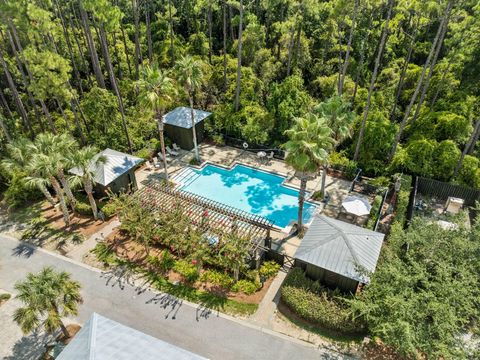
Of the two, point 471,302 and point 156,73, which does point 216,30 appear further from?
point 471,302

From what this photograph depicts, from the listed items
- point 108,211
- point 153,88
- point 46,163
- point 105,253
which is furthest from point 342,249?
point 46,163

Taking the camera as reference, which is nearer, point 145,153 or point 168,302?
point 168,302

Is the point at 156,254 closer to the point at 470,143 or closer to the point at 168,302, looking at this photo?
the point at 168,302

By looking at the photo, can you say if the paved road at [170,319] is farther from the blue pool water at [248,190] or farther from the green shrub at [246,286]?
the blue pool water at [248,190]

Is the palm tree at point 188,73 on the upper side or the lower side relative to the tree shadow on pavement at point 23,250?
upper

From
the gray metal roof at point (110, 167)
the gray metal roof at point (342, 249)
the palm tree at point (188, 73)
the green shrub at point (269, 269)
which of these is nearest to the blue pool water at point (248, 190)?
the green shrub at point (269, 269)
